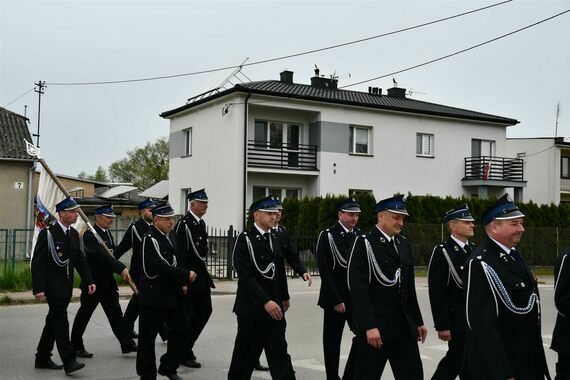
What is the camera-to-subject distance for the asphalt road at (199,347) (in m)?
7.60

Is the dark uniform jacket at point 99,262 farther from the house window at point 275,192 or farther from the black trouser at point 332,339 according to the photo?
the house window at point 275,192

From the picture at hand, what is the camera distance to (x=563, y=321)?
16.1 ft

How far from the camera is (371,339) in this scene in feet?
16.9

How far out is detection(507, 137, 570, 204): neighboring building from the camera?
44.8 meters

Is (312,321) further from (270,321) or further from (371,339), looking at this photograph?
(371,339)

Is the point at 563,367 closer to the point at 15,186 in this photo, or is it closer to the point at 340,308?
the point at 340,308

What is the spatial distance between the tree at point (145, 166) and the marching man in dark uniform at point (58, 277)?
61016 millimetres

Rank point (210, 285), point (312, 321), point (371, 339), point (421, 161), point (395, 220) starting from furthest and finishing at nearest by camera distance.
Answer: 1. point (421, 161)
2. point (312, 321)
3. point (210, 285)
4. point (395, 220)
5. point (371, 339)

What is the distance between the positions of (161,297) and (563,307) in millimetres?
3880

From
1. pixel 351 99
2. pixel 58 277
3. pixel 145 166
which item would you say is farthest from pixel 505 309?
pixel 145 166

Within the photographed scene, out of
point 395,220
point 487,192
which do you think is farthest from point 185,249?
point 487,192

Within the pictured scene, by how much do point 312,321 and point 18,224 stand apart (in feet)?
69.9

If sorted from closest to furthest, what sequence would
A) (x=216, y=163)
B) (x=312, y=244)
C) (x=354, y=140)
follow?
(x=312, y=244)
(x=216, y=163)
(x=354, y=140)

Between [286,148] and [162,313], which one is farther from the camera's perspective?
[286,148]
